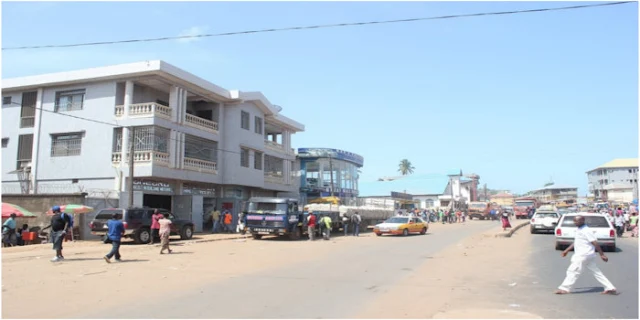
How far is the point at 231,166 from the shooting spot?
32.4m

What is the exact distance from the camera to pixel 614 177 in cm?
10419

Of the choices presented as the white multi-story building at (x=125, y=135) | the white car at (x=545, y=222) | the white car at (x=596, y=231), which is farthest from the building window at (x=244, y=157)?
the white car at (x=596, y=231)

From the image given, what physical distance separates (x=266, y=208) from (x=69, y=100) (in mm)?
13718

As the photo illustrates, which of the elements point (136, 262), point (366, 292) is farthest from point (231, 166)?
point (366, 292)

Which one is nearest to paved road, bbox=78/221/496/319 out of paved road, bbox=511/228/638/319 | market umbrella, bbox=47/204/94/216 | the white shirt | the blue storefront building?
paved road, bbox=511/228/638/319

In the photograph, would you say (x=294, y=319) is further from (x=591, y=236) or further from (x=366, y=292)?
(x=591, y=236)

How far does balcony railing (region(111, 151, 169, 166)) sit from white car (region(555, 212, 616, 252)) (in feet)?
63.8

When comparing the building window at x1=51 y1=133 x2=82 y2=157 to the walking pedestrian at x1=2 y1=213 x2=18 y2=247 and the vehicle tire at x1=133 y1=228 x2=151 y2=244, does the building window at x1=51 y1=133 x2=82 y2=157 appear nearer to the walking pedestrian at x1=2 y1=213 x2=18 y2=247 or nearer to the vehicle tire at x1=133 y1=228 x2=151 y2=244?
the walking pedestrian at x1=2 y1=213 x2=18 y2=247

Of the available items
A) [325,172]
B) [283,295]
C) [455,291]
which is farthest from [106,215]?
[325,172]

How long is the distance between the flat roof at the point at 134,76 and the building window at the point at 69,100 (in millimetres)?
597

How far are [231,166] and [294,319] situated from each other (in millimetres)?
26278

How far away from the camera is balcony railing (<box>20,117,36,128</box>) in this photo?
97.0ft

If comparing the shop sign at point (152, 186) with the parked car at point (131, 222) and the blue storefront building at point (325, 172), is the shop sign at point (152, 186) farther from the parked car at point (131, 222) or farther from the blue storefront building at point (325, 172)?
the blue storefront building at point (325, 172)

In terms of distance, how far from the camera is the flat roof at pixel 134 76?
26172 mm
